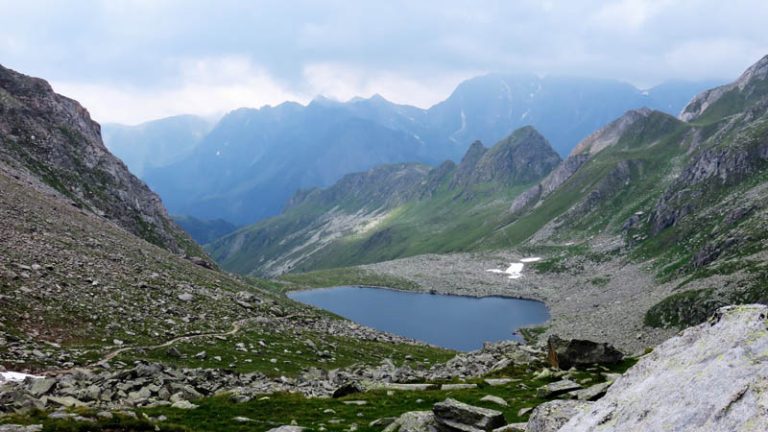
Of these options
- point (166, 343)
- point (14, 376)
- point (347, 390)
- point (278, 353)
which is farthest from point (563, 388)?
point (166, 343)

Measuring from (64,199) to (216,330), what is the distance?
50509mm

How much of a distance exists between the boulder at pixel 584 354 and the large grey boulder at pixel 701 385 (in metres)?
28.7

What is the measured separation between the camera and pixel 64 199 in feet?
296

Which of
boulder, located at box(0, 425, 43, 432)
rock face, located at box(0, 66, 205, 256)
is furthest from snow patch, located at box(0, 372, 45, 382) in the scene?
rock face, located at box(0, 66, 205, 256)

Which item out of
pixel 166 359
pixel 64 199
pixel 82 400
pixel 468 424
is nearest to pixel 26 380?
pixel 82 400

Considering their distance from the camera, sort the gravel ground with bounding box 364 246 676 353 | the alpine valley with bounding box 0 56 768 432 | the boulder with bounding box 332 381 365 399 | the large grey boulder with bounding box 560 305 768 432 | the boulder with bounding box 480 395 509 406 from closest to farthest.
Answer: the large grey boulder with bounding box 560 305 768 432 < the alpine valley with bounding box 0 56 768 432 < the boulder with bounding box 480 395 509 406 < the boulder with bounding box 332 381 365 399 < the gravel ground with bounding box 364 246 676 353

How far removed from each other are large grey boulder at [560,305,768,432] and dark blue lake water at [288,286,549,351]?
12900 cm

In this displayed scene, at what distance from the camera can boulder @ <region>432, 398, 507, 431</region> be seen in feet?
67.5

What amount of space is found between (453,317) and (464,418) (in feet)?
505

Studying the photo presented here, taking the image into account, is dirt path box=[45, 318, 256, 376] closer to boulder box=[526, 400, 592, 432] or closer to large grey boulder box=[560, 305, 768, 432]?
boulder box=[526, 400, 592, 432]

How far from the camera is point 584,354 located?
41719 mm

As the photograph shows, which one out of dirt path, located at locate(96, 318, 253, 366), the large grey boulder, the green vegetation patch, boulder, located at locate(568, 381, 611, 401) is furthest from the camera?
the green vegetation patch

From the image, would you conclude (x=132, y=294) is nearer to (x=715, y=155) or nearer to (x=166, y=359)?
(x=166, y=359)

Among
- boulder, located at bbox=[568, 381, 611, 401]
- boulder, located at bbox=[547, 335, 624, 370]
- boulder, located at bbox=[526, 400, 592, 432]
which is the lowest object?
boulder, located at bbox=[547, 335, 624, 370]
